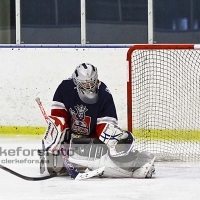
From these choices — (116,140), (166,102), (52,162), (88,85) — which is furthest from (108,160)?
(166,102)

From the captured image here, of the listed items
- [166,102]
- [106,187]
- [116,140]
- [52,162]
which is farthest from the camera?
[166,102]

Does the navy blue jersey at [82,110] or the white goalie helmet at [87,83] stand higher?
the white goalie helmet at [87,83]

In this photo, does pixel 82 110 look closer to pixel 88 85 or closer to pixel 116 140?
pixel 88 85

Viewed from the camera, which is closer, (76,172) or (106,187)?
(106,187)

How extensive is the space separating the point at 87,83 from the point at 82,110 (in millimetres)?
181

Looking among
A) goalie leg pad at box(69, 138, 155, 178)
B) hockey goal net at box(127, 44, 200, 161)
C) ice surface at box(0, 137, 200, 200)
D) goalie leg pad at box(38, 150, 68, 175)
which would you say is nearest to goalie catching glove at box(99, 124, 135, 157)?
goalie leg pad at box(69, 138, 155, 178)

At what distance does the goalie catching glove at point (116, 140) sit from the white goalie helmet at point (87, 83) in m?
Result: 0.20

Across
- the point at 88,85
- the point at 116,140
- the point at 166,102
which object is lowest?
the point at 116,140

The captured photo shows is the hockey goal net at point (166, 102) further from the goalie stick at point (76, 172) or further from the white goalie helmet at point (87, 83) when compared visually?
the goalie stick at point (76, 172)

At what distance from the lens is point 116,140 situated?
434cm

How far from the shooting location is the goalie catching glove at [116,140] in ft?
14.3

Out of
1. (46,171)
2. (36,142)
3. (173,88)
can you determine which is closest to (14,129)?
(36,142)

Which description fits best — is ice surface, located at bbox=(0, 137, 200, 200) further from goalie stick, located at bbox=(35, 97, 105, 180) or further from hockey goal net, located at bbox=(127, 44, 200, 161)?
hockey goal net, located at bbox=(127, 44, 200, 161)

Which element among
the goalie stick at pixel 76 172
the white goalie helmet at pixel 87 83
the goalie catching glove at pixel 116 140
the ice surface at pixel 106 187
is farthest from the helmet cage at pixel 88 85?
the ice surface at pixel 106 187
